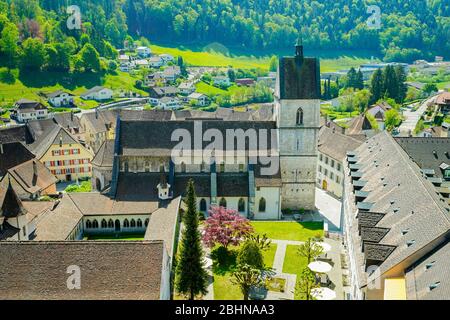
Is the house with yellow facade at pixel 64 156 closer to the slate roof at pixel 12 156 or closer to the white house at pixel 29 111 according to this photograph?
the slate roof at pixel 12 156

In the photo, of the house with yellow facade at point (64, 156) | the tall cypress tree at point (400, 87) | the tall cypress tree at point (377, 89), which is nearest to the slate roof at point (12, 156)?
the house with yellow facade at point (64, 156)

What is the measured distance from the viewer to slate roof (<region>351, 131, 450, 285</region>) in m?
32.0

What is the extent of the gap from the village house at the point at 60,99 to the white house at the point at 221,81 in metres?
63.2

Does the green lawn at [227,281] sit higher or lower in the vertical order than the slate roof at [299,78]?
lower

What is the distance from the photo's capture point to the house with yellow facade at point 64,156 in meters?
80.2

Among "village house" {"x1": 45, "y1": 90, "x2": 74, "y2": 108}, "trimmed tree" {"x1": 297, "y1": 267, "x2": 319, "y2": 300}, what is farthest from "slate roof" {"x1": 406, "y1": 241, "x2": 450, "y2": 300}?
"village house" {"x1": 45, "y1": 90, "x2": 74, "y2": 108}

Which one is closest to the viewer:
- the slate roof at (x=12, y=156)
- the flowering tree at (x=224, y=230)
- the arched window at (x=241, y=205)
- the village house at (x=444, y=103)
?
the flowering tree at (x=224, y=230)

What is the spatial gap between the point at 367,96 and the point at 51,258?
5276 inches

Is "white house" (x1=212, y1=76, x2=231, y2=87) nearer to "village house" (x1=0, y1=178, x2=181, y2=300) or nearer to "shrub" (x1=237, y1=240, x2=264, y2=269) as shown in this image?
"shrub" (x1=237, y1=240, x2=264, y2=269)

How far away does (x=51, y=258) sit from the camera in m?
36.7

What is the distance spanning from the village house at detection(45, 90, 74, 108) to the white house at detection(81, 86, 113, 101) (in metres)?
7.46

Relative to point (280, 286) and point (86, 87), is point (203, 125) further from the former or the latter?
point (86, 87)

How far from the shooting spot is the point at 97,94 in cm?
15788
